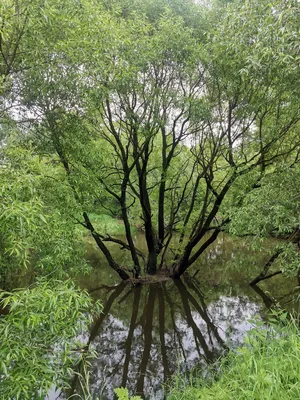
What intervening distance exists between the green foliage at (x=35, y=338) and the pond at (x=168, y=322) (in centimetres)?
269

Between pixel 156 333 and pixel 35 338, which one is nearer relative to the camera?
pixel 35 338

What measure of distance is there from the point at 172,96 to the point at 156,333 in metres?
6.23

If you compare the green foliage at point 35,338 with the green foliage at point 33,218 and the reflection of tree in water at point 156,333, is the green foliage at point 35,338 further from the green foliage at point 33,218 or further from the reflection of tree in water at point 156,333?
the reflection of tree in water at point 156,333

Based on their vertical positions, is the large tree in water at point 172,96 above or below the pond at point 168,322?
above

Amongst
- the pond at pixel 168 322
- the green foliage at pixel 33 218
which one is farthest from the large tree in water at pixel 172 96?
the pond at pixel 168 322

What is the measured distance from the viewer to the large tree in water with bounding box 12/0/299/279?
5773 mm

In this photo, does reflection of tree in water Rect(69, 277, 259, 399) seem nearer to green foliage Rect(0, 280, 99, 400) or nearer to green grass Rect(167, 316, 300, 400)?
green grass Rect(167, 316, 300, 400)

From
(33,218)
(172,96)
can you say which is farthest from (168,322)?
(33,218)

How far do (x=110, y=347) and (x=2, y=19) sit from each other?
6.84 meters

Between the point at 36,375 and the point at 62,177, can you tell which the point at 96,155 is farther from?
the point at 36,375

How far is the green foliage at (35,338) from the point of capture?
9.25 ft

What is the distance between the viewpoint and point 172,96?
353 inches

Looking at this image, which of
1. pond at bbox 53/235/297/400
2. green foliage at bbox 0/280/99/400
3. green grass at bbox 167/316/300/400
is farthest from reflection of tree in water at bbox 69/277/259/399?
green foliage at bbox 0/280/99/400

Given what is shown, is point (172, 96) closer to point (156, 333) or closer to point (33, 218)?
point (156, 333)
